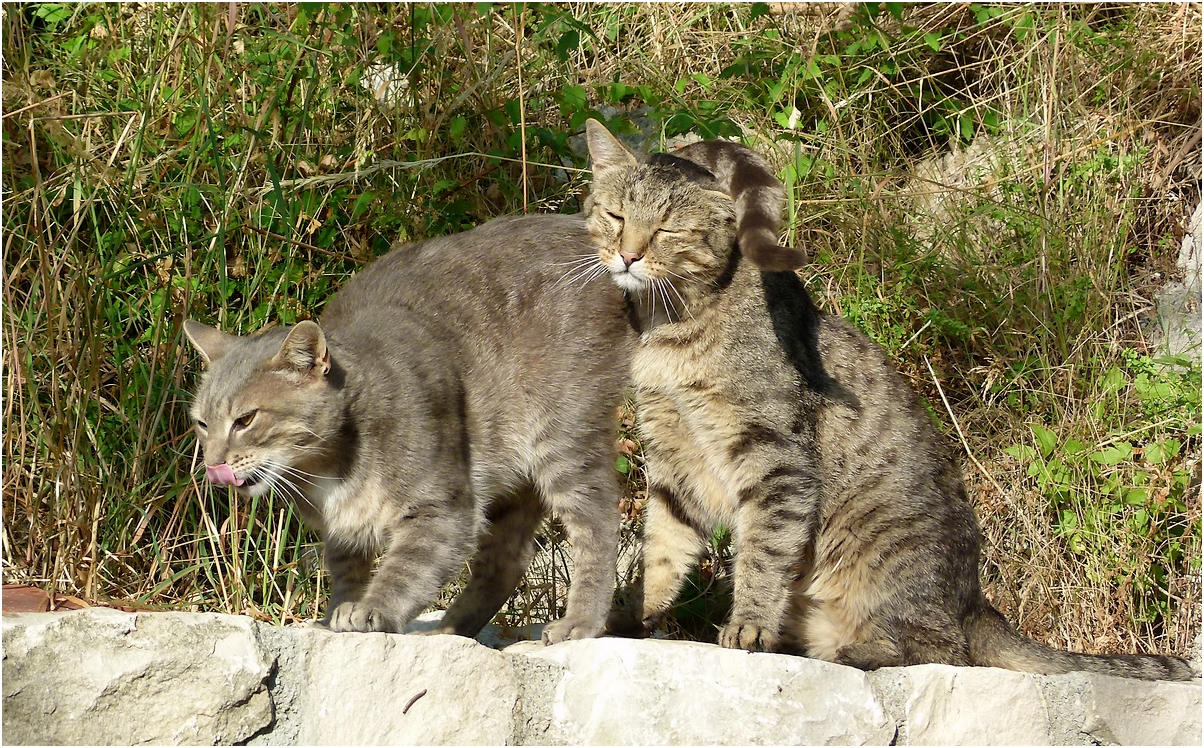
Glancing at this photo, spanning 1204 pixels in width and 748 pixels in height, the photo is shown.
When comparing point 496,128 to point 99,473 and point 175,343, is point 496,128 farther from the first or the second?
point 99,473

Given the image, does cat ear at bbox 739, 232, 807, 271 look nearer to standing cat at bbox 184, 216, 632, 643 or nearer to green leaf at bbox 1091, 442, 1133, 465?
standing cat at bbox 184, 216, 632, 643

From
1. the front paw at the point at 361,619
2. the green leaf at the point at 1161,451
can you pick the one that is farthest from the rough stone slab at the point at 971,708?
the green leaf at the point at 1161,451

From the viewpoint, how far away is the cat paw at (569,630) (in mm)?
3898

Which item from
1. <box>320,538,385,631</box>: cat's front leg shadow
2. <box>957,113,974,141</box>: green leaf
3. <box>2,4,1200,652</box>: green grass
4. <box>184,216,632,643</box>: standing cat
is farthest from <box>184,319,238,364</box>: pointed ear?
<box>957,113,974,141</box>: green leaf

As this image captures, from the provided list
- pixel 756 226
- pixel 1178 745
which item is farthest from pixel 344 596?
pixel 1178 745

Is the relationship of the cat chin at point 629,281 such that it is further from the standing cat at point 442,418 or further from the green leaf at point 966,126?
the green leaf at point 966,126

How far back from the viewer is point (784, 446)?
12.8ft

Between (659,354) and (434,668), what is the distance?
1.40 meters

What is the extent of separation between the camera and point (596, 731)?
10.4ft

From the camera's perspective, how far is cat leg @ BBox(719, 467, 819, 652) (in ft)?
12.5

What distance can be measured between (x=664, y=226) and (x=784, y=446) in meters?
0.84

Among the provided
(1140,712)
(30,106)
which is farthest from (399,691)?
(30,106)

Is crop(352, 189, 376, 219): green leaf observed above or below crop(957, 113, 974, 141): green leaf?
below

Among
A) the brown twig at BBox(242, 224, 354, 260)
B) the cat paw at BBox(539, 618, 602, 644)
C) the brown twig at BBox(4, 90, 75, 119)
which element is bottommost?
the cat paw at BBox(539, 618, 602, 644)
